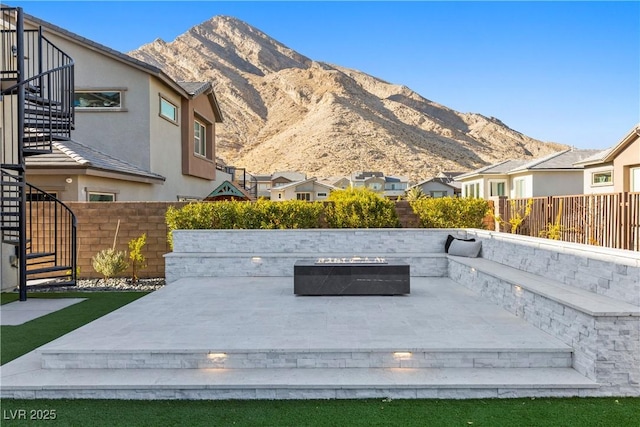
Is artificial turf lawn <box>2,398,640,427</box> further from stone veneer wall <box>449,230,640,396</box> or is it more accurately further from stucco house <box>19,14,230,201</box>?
stucco house <box>19,14,230,201</box>

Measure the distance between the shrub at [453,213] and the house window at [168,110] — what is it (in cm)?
923

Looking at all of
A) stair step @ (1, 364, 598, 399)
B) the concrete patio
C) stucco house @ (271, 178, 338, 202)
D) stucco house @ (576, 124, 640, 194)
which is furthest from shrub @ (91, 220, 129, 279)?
stucco house @ (271, 178, 338, 202)

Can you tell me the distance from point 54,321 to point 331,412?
4.94 metres

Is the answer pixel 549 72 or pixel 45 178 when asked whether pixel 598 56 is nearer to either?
pixel 549 72

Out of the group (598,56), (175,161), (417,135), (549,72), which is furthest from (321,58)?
(175,161)

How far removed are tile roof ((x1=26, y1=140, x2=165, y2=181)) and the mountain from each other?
56.1 m

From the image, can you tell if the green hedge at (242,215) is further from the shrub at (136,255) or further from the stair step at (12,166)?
the stair step at (12,166)

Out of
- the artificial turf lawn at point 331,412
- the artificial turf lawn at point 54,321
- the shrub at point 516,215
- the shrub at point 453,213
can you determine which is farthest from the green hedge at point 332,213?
the artificial turf lawn at point 331,412

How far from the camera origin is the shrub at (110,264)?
30.0ft

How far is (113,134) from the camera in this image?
13188 mm

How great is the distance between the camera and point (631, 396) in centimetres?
393

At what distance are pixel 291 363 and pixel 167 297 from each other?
3835mm

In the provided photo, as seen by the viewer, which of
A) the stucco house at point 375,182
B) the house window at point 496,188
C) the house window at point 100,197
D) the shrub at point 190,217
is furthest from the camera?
the stucco house at point 375,182

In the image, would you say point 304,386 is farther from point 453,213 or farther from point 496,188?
point 496,188
